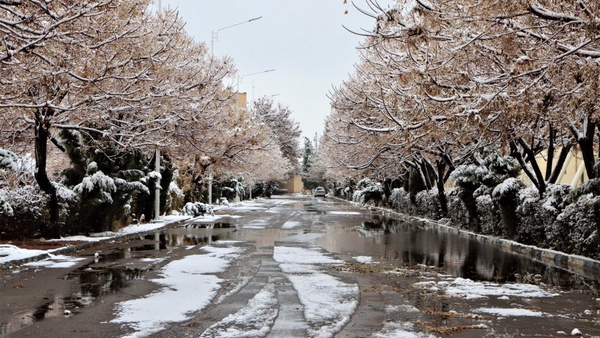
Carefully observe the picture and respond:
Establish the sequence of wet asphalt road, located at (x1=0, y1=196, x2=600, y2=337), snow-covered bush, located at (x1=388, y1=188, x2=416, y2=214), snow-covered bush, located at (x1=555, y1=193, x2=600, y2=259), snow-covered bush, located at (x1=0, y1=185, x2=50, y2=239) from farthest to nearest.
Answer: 1. snow-covered bush, located at (x1=388, y1=188, x2=416, y2=214)
2. snow-covered bush, located at (x1=0, y1=185, x2=50, y2=239)
3. snow-covered bush, located at (x1=555, y1=193, x2=600, y2=259)
4. wet asphalt road, located at (x1=0, y1=196, x2=600, y2=337)

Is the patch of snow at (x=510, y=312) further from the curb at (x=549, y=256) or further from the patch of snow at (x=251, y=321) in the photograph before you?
the curb at (x=549, y=256)

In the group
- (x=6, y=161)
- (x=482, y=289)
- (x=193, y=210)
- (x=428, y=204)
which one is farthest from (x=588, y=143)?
(x=193, y=210)

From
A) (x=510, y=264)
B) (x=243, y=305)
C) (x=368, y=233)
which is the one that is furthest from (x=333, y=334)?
(x=368, y=233)

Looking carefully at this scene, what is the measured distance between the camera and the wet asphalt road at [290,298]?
7520 millimetres

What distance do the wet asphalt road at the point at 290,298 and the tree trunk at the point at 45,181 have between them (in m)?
2.47

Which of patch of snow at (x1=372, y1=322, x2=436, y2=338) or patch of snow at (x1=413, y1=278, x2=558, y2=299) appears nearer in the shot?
patch of snow at (x1=372, y1=322, x2=436, y2=338)

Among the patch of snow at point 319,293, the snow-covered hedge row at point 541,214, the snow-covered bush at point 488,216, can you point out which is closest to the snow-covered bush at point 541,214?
the snow-covered hedge row at point 541,214

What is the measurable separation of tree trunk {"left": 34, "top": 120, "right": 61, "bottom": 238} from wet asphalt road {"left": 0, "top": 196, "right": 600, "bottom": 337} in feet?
8.11

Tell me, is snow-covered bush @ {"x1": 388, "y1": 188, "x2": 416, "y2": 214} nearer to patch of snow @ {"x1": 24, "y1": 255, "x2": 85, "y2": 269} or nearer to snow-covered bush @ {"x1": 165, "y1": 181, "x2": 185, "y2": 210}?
snow-covered bush @ {"x1": 165, "y1": 181, "x2": 185, "y2": 210}

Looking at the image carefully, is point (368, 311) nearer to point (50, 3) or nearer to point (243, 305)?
→ point (243, 305)

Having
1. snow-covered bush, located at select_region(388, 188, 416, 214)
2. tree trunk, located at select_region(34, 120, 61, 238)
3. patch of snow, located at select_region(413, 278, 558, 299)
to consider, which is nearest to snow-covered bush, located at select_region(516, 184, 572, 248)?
patch of snow, located at select_region(413, 278, 558, 299)

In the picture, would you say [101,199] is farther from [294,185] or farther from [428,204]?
[294,185]

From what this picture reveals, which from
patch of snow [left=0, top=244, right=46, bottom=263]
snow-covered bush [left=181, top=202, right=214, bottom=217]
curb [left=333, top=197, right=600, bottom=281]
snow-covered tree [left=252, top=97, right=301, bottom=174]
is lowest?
curb [left=333, top=197, right=600, bottom=281]

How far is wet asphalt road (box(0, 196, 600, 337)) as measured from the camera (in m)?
7.52
